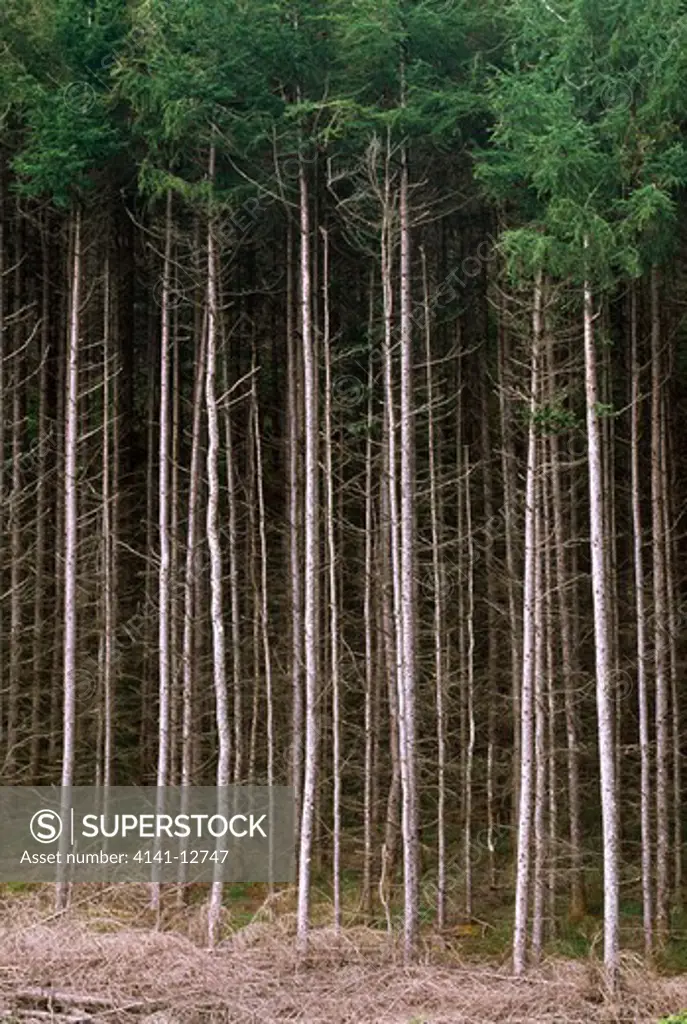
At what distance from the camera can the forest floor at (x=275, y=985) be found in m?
8.68

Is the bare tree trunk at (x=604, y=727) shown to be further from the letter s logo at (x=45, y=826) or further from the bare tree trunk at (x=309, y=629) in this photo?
the letter s logo at (x=45, y=826)

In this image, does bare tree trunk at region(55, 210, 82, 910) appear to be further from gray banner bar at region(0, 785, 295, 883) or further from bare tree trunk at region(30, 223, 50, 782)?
bare tree trunk at region(30, 223, 50, 782)

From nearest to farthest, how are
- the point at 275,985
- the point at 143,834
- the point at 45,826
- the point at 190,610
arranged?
the point at 275,985
the point at 190,610
the point at 45,826
the point at 143,834

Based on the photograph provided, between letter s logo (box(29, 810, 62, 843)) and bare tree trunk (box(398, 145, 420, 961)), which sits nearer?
bare tree trunk (box(398, 145, 420, 961))

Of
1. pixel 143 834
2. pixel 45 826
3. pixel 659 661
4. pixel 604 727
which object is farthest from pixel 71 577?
pixel 659 661

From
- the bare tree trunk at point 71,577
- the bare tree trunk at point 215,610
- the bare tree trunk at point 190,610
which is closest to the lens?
the bare tree trunk at point 215,610

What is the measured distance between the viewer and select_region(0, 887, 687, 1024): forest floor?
868 centimetres

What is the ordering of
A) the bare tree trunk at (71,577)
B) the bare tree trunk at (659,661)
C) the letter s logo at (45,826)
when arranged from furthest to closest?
the letter s logo at (45,826) → the bare tree trunk at (71,577) → the bare tree trunk at (659,661)

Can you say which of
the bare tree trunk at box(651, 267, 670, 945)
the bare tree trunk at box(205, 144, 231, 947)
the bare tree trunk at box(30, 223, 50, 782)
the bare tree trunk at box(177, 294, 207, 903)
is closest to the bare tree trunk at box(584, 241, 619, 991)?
the bare tree trunk at box(651, 267, 670, 945)

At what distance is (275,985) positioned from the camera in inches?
372

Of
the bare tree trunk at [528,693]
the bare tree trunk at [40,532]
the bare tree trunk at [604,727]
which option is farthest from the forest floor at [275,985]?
the bare tree trunk at [40,532]

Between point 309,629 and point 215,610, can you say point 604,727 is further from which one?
point 215,610

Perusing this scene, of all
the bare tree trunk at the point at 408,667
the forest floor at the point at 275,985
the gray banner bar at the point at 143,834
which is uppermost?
the bare tree trunk at the point at 408,667

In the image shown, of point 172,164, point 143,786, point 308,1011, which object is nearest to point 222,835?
point 308,1011
